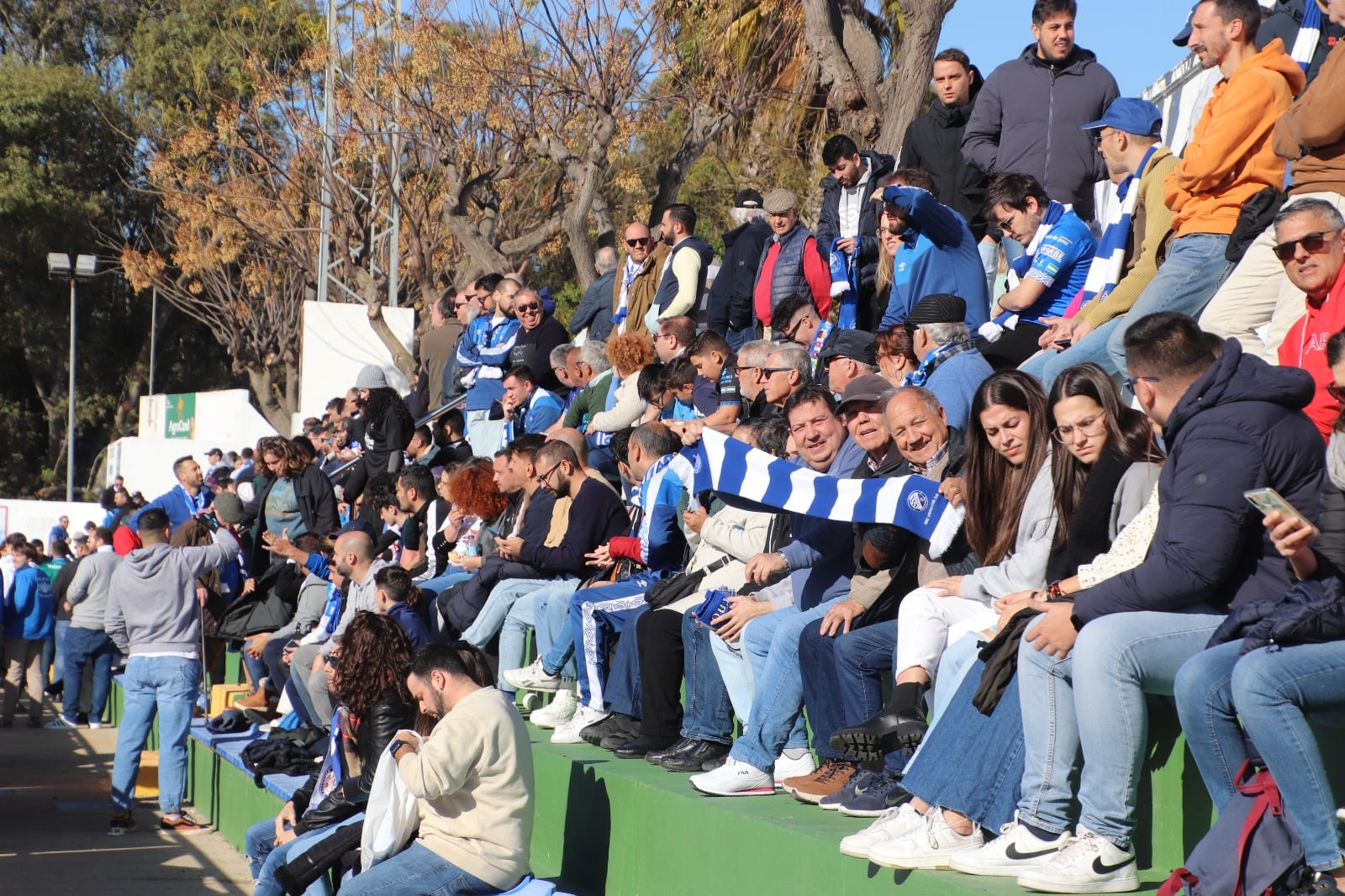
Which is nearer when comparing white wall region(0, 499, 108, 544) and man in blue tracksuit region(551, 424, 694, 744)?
man in blue tracksuit region(551, 424, 694, 744)

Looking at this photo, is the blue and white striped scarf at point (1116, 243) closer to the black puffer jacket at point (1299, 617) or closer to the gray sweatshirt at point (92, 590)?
the black puffer jacket at point (1299, 617)

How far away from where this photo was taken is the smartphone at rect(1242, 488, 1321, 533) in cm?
319

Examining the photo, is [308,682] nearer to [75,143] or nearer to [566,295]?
[566,295]

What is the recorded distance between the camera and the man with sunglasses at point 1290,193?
5.11 metres

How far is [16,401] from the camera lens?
3931 centimetres

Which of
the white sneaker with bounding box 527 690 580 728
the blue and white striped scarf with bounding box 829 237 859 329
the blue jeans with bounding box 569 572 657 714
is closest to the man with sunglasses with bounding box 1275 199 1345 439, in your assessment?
A: the blue jeans with bounding box 569 572 657 714

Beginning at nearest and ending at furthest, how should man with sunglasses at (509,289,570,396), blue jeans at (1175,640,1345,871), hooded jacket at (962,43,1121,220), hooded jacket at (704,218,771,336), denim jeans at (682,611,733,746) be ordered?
blue jeans at (1175,640,1345,871) → denim jeans at (682,611,733,746) → hooded jacket at (962,43,1121,220) → hooded jacket at (704,218,771,336) → man with sunglasses at (509,289,570,396)

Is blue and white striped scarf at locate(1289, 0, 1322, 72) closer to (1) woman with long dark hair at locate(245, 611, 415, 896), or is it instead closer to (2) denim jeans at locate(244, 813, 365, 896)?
(1) woman with long dark hair at locate(245, 611, 415, 896)

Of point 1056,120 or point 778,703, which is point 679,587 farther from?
point 1056,120

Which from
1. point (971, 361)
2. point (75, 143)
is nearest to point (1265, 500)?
point (971, 361)

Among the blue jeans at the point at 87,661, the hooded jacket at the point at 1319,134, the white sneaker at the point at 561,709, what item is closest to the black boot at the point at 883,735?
the hooded jacket at the point at 1319,134

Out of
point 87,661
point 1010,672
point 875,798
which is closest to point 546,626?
point 875,798

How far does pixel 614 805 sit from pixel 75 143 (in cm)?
3649

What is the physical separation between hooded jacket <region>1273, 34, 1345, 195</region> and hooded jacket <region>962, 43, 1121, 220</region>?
288cm
